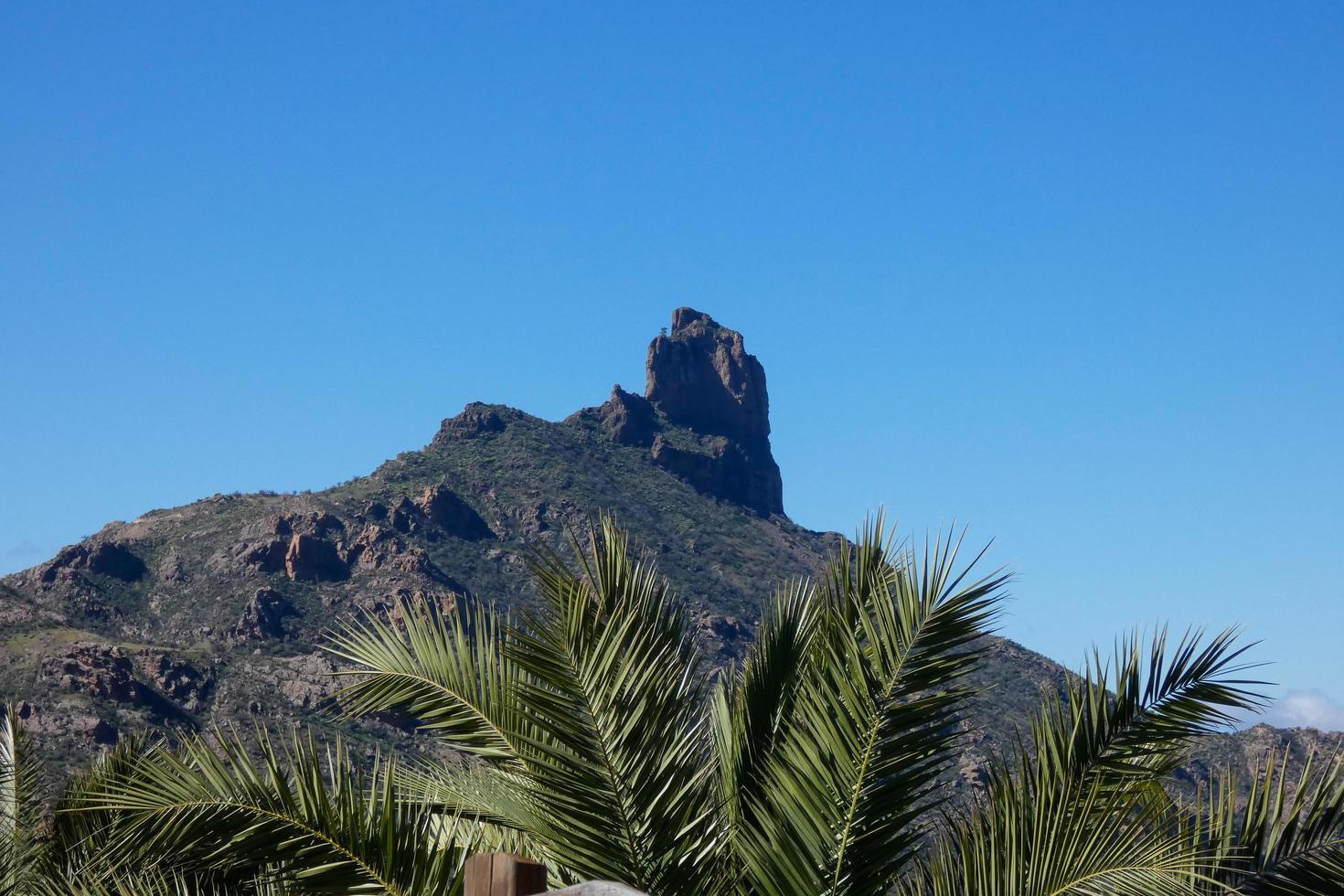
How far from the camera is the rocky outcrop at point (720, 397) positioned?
9150cm

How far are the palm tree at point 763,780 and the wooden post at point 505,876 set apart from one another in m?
1.53

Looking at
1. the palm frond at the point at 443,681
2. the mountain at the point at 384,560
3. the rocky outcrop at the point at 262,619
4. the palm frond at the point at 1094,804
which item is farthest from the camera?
the rocky outcrop at the point at 262,619

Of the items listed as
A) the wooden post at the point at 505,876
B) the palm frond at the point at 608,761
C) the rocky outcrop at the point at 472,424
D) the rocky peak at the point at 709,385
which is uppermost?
the rocky peak at the point at 709,385

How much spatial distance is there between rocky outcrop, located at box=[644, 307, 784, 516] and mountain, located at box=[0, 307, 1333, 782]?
0.65 feet

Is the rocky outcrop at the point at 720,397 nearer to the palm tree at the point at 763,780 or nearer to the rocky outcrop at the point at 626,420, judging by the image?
the rocky outcrop at the point at 626,420

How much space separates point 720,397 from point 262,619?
53.6m

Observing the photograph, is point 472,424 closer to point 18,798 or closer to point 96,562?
point 96,562

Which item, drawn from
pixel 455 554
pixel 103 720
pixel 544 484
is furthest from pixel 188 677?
pixel 544 484

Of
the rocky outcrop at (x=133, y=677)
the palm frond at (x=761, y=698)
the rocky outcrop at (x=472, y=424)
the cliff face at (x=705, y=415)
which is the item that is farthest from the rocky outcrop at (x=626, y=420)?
the palm frond at (x=761, y=698)

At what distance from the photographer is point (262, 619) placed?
165 feet

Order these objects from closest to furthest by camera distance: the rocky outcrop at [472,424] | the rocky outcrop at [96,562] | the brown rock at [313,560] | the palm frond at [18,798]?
the palm frond at [18,798], the rocky outcrop at [96,562], the brown rock at [313,560], the rocky outcrop at [472,424]

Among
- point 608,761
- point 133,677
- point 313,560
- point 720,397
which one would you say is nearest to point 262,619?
point 313,560

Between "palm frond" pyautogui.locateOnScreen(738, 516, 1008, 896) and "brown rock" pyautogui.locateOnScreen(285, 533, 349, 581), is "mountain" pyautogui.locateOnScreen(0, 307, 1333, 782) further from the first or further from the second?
"palm frond" pyautogui.locateOnScreen(738, 516, 1008, 896)

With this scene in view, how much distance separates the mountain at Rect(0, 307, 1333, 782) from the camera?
3900cm
